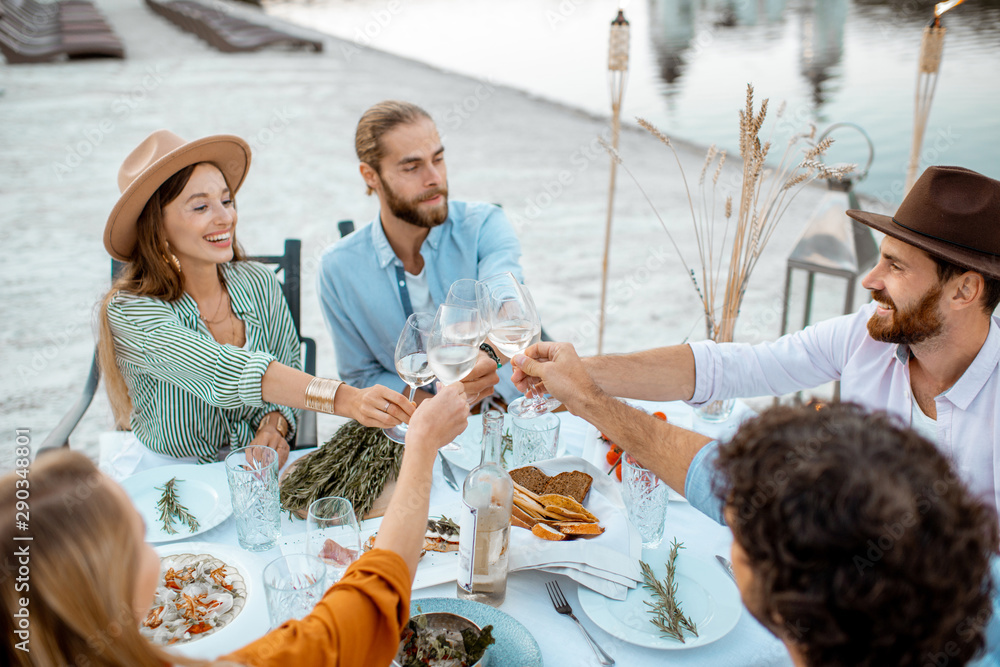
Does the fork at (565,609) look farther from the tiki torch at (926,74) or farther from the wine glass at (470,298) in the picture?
the tiki torch at (926,74)

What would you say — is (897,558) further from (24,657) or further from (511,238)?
(511,238)

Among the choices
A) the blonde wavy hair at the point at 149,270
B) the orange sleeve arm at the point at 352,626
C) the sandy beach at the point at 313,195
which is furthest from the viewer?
the sandy beach at the point at 313,195

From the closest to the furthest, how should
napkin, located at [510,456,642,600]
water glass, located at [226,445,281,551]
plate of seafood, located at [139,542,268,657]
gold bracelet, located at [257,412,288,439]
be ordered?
plate of seafood, located at [139,542,268,657] → napkin, located at [510,456,642,600] → water glass, located at [226,445,281,551] → gold bracelet, located at [257,412,288,439]

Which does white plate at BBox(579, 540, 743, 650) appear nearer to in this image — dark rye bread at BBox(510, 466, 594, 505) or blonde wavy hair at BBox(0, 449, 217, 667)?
dark rye bread at BBox(510, 466, 594, 505)

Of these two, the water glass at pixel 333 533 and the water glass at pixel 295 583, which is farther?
the water glass at pixel 333 533

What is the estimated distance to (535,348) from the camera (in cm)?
200

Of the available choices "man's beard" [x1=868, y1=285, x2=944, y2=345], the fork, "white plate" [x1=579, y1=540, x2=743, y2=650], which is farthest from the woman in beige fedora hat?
"man's beard" [x1=868, y1=285, x2=944, y2=345]

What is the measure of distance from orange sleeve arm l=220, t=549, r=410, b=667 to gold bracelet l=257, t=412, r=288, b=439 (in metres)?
1.27

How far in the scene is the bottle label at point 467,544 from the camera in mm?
1360

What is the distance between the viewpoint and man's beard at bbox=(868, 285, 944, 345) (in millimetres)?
1823

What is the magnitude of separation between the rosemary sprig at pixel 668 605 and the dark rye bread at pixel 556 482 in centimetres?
22

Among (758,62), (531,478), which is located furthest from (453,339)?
(758,62)

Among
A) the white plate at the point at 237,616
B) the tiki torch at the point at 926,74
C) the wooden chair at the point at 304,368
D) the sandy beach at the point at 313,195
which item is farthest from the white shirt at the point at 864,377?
the sandy beach at the point at 313,195

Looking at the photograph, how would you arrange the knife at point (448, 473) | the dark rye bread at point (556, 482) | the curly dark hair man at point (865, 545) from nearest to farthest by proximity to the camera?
the curly dark hair man at point (865, 545) → the dark rye bread at point (556, 482) → the knife at point (448, 473)
